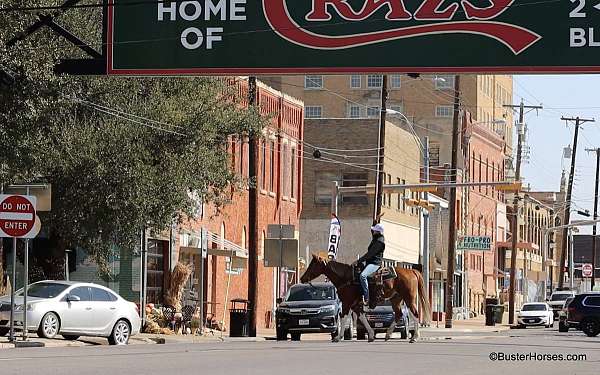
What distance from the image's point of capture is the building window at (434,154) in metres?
90.9

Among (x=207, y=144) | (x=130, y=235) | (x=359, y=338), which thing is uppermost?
(x=207, y=144)

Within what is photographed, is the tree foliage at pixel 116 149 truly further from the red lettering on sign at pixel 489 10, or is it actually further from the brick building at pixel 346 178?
the brick building at pixel 346 178

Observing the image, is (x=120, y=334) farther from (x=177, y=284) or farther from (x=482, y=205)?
(x=482, y=205)

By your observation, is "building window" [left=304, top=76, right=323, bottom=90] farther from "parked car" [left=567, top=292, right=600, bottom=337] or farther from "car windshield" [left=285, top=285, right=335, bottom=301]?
"car windshield" [left=285, top=285, right=335, bottom=301]

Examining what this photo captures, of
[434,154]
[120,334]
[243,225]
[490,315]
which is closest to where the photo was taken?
Answer: [120,334]

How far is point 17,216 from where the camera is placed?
29875mm

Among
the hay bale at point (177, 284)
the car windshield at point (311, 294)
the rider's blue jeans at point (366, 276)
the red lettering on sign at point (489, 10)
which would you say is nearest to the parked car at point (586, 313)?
the car windshield at point (311, 294)

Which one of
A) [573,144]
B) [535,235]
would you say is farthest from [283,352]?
[535,235]

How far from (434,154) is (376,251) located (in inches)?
2429

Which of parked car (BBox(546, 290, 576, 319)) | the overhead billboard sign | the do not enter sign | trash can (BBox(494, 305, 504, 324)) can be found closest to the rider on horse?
the do not enter sign

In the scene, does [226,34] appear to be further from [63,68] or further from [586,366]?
[586,366]

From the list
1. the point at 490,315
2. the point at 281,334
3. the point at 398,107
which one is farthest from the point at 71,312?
the point at 398,107

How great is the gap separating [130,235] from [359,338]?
290 inches

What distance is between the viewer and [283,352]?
2631 centimetres
